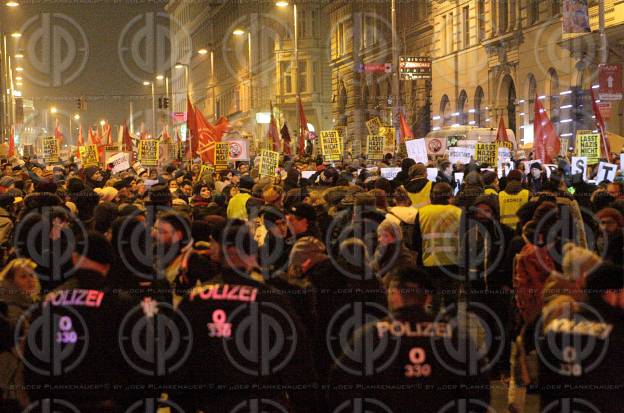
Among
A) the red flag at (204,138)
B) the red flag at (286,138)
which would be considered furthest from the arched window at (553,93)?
the red flag at (204,138)

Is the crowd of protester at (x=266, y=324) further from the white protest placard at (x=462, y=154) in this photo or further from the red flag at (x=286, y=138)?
the red flag at (x=286, y=138)

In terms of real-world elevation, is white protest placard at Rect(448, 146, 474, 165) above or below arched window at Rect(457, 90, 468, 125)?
below

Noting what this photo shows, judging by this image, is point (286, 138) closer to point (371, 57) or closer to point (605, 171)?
point (605, 171)

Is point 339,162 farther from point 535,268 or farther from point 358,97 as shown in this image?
point 358,97

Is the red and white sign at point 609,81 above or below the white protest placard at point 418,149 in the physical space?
above

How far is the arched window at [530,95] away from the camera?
45.7 m

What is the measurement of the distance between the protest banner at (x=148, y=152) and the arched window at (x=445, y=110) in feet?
106

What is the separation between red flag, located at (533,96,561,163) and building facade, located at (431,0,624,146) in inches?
538

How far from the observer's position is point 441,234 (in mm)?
11195

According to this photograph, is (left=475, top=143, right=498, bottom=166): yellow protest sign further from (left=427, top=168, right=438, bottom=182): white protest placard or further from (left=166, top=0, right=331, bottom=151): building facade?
(left=166, top=0, right=331, bottom=151): building facade

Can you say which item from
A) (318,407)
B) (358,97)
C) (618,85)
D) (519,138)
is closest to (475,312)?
(318,407)

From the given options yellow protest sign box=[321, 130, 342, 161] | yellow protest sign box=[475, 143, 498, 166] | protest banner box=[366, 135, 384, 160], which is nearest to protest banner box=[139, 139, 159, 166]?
yellow protest sign box=[321, 130, 342, 161]

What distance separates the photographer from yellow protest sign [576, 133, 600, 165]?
21.1 metres

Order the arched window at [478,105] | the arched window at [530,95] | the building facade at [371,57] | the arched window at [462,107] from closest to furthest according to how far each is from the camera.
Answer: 1. the arched window at [530,95]
2. the arched window at [478,105]
3. the arched window at [462,107]
4. the building facade at [371,57]
